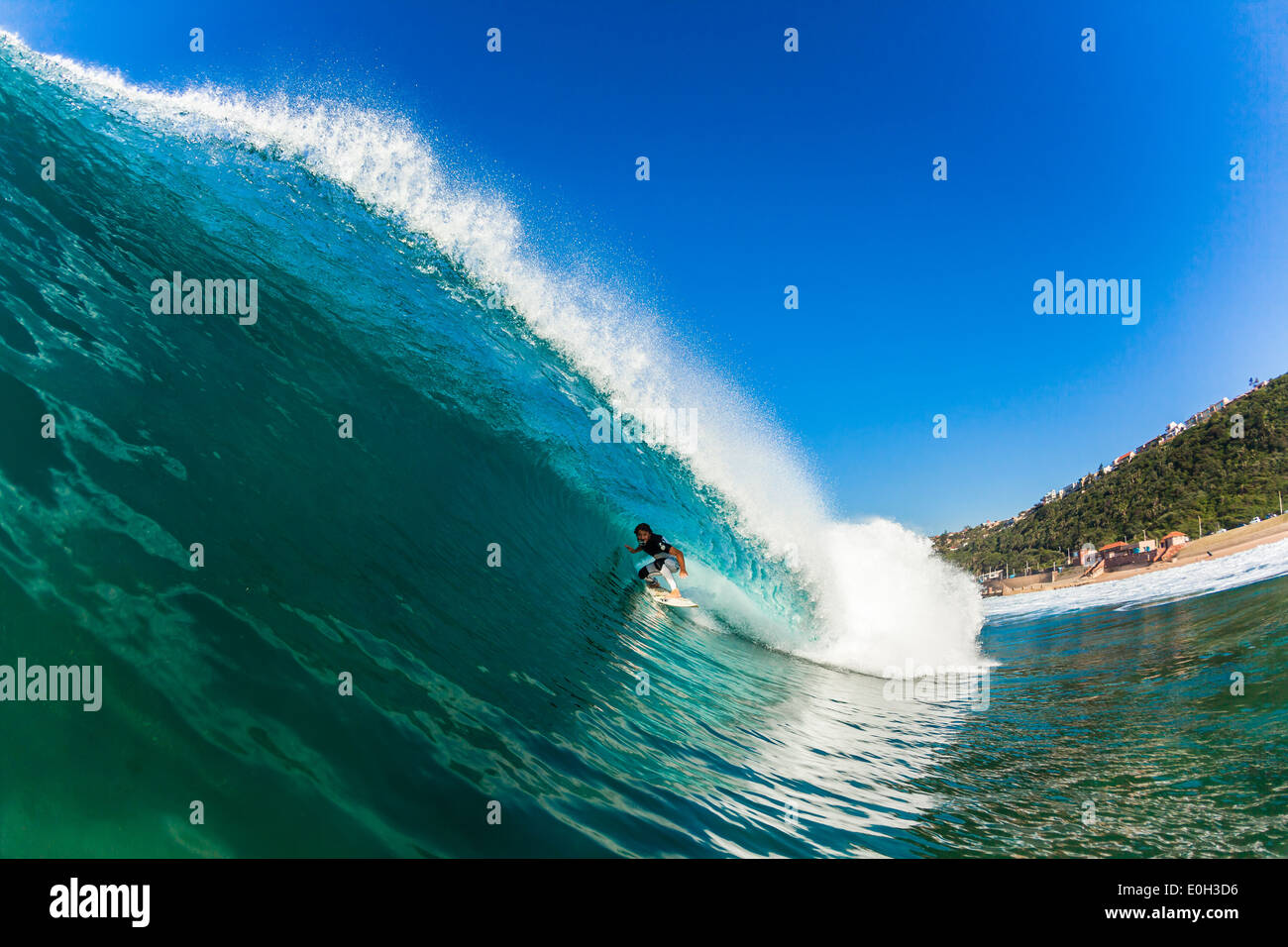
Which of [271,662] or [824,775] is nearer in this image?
[271,662]

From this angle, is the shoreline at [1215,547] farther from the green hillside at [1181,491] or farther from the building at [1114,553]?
the green hillside at [1181,491]

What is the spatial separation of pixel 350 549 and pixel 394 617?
112 cm

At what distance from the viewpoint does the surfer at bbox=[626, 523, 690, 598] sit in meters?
10.6

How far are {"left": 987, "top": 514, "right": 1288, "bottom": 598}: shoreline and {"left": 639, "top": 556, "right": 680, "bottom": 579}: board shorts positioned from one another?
67.9 meters

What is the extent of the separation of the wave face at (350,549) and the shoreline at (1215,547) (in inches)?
2584

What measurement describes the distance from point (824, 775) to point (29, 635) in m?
5.84

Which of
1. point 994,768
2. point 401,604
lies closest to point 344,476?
point 401,604

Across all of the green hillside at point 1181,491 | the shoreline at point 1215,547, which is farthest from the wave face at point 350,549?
the green hillside at point 1181,491

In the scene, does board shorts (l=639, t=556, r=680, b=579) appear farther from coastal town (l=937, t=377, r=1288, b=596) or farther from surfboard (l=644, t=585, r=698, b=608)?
coastal town (l=937, t=377, r=1288, b=596)

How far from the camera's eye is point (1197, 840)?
388 cm

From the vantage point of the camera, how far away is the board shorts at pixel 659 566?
1073 centimetres
